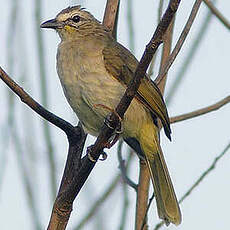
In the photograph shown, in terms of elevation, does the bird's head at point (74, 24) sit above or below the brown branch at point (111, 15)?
below

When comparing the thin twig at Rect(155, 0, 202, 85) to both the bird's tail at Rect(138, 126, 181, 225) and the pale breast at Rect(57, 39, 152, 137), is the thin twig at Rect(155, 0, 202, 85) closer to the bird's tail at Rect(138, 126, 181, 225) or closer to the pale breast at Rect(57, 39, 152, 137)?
the pale breast at Rect(57, 39, 152, 137)

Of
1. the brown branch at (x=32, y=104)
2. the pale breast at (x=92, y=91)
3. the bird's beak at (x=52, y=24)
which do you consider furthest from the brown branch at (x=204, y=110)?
the bird's beak at (x=52, y=24)

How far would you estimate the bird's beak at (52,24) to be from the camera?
3.95 metres

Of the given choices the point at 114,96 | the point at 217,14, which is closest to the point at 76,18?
the point at 114,96

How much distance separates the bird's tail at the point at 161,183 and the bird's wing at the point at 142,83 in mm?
280

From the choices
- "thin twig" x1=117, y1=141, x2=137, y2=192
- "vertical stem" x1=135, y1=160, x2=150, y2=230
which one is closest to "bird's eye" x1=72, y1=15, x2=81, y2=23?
"thin twig" x1=117, y1=141, x2=137, y2=192

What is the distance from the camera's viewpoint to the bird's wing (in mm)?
3527

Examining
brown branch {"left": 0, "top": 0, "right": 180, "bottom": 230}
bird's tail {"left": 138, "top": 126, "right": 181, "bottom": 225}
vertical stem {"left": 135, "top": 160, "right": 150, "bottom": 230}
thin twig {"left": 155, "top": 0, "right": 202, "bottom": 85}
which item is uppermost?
thin twig {"left": 155, "top": 0, "right": 202, "bottom": 85}

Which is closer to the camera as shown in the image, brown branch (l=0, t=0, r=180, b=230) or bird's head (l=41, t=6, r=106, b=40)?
brown branch (l=0, t=0, r=180, b=230)

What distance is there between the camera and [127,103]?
2361 mm

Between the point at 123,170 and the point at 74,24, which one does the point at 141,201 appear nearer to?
the point at 123,170

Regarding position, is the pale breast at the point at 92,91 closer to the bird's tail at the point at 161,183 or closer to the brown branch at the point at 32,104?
the bird's tail at the point at 161,183

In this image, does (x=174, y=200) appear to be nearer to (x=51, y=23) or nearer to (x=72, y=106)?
(x=72, y=106)

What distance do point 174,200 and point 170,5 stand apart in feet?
6.80
